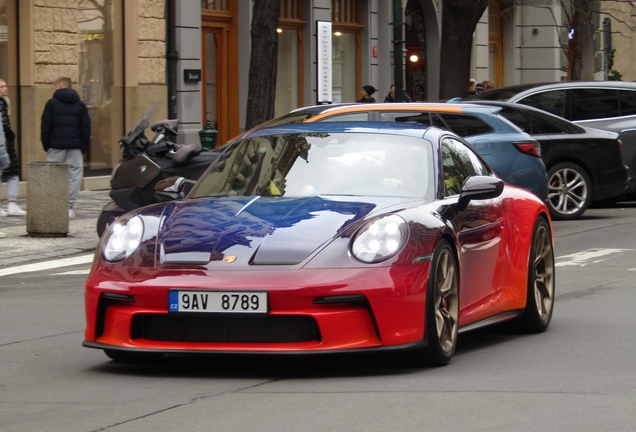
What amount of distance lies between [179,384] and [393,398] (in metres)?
1.11

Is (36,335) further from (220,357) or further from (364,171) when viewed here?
(364,171)

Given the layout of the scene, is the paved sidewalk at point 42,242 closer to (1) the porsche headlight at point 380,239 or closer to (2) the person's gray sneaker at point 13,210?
(2) the person's gray sneaker at point 13,210

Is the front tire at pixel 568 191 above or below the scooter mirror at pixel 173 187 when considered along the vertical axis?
below

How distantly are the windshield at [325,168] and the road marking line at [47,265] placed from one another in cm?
541

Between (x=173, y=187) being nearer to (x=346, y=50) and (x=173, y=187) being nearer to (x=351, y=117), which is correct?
(x=351, y=117)

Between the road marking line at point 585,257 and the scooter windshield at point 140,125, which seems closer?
the road marking line at point 585,257

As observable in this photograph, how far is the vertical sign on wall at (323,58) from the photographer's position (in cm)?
1884

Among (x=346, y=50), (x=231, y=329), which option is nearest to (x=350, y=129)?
(x=231, y=329)

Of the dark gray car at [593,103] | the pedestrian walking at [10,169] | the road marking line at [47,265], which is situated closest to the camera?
the road marking line at [47,265]

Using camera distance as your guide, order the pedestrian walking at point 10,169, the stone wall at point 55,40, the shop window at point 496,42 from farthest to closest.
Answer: the shop window at point 496,42
the stone wall at point 55,40
the pedestrian walking at point 10,169

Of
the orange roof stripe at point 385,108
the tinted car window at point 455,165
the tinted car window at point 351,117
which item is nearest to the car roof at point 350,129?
the tinted car window at point 455,165

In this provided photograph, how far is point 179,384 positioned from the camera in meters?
6.41

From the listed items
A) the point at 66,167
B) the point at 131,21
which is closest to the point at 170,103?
the point at 131,21

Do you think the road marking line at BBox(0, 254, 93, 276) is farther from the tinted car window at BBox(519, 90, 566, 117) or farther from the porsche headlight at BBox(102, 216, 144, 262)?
the tinted car window at BBox(519, 90, 566, 117)
